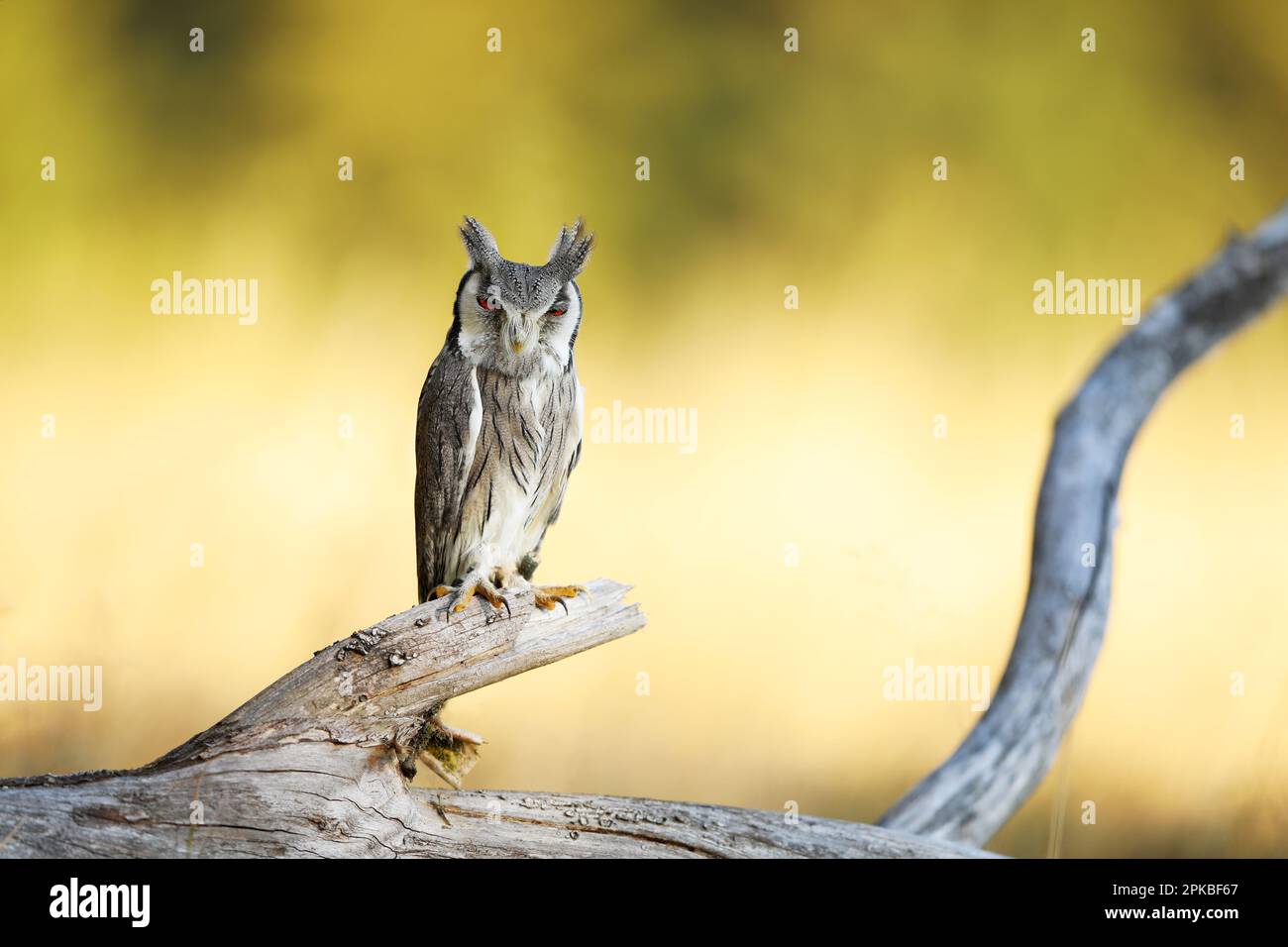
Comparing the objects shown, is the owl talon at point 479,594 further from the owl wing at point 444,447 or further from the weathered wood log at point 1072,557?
the weathered wood log at point 1072,557

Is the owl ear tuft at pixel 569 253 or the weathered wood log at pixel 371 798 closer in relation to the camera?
the weathered wood log at pixel 371 798

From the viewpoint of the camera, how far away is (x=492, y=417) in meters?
2.46

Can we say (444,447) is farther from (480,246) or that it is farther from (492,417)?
(480,246)

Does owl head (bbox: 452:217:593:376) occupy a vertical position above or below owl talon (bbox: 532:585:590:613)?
above

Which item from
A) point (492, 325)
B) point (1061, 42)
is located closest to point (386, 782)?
point (492, 325)

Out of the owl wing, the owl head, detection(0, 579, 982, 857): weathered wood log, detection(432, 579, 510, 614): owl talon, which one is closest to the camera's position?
detection(0, 579, 982, 857): weathered wood log

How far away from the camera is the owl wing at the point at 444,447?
2.43 metres

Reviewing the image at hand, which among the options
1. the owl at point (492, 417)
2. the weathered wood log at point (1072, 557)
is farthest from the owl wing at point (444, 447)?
the weathered wood log at point (1072, 557)

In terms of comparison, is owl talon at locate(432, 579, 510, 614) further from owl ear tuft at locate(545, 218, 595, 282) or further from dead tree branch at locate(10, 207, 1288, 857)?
owl ear tuft at locate(545, 218, 595, 282)

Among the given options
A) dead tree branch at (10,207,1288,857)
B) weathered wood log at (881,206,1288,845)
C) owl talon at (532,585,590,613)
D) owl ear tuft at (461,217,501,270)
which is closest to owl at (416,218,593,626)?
owl ear tuft at (461,217,501,270)

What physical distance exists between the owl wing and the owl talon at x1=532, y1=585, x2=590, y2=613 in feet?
1.24

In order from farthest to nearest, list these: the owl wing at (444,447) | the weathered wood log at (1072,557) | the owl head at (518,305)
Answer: the weathered wood log at (1072,557) → the owl wing at (444,447) → the owl head at (518,305)

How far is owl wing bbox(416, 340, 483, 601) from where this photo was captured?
243 centimetres

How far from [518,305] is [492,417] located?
0.29m
